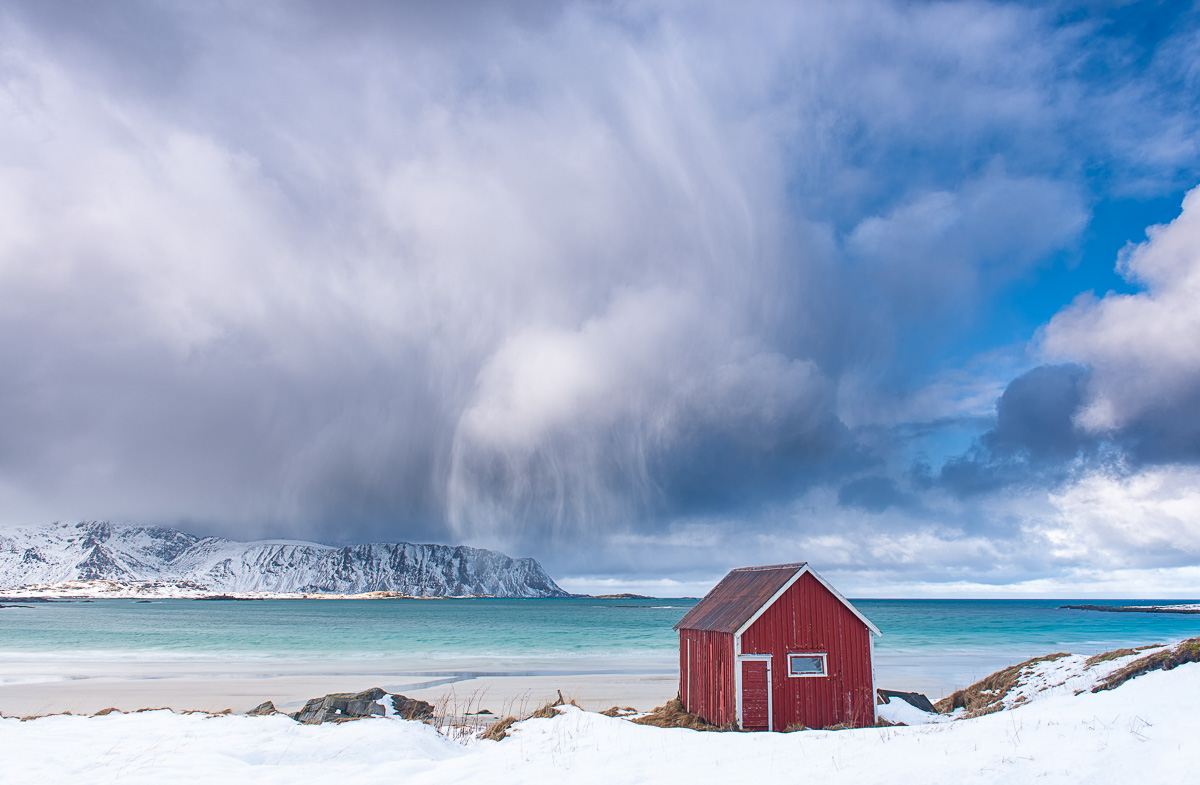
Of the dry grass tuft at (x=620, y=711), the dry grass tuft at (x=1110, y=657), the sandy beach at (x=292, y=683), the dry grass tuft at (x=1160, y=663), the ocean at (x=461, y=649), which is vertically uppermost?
the dry grass tuft at (x=1160, y=663)

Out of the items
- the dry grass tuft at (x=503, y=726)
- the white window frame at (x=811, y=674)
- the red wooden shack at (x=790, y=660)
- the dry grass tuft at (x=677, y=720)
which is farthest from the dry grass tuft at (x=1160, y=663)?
the dry grass tuft at (x=503, y=726)

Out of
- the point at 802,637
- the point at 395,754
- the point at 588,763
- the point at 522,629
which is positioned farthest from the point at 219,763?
the point at 522,629

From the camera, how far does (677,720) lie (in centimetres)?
2458

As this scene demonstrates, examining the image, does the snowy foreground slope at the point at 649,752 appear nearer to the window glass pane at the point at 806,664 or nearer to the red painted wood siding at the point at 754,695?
the red painted wood siding at the point at 754,695

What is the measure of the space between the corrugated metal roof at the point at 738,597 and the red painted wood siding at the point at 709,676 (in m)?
0.42

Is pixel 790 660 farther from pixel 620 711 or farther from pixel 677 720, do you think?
pixel 620 711

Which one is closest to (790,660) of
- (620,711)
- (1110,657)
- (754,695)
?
(754,695)

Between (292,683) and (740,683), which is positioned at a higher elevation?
(740,683)

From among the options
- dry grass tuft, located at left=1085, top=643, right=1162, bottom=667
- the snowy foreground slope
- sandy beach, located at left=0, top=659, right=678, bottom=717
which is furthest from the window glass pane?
sandy beach, located at left=0, top=659, right=678, bottom=717

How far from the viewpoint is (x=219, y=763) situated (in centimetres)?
1259

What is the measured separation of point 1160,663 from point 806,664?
31.5 ft

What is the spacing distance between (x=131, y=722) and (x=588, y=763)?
41.5ft

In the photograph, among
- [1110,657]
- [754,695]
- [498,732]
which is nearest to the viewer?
[498,732]

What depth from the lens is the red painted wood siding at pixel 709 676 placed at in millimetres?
22922
